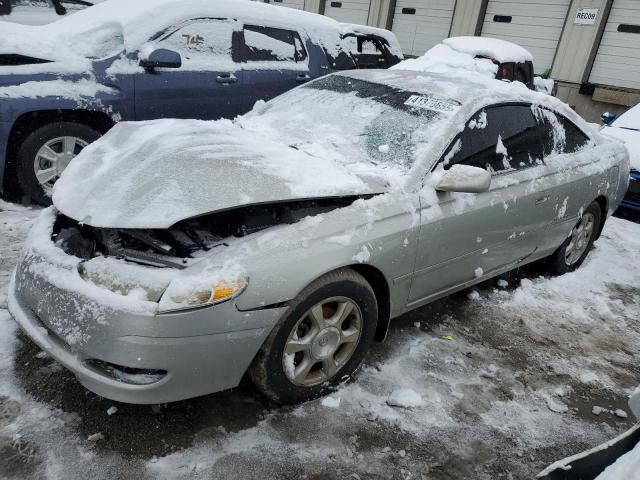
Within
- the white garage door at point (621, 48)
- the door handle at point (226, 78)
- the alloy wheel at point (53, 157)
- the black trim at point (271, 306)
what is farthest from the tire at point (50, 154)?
the white garage door at point (621, 48)

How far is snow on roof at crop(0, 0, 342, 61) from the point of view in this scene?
4.28 m

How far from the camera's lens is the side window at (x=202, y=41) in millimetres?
4801

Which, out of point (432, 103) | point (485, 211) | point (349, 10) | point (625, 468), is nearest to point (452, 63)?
point (432, 103)

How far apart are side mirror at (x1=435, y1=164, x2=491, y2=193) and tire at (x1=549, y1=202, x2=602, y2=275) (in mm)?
1986

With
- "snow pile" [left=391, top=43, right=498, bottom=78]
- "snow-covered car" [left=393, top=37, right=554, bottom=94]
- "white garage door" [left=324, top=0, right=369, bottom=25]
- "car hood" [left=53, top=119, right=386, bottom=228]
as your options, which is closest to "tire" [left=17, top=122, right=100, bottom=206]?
"car hood" [left=53, top=119, right=386, bottom=228]

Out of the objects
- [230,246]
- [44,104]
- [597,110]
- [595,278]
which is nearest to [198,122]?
[230,246]

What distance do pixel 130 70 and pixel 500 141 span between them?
125 inches

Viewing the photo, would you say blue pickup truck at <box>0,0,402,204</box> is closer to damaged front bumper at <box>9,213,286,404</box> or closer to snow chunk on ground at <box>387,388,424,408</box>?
damaged front bumper at <box>9,213,286,404</box>

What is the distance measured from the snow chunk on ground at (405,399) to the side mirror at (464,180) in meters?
1.12

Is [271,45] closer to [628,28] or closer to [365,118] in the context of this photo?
[365,118]

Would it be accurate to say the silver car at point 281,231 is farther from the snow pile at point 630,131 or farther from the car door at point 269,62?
the snow pile at point 630,131

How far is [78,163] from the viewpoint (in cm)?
286

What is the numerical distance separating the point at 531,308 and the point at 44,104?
4173 millimetres

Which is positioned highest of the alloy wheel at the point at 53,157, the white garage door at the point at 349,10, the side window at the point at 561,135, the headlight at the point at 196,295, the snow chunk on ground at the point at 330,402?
the side window at the point at 561,135
